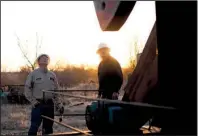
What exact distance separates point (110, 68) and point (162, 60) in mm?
3190

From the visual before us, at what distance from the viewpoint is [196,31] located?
2254 mm

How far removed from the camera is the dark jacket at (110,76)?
554 cm

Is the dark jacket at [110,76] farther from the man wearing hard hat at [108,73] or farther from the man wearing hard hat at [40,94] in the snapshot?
the man wearing hard hat at [40,94]

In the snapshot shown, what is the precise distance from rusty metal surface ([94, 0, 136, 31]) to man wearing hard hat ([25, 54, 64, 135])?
368 cm

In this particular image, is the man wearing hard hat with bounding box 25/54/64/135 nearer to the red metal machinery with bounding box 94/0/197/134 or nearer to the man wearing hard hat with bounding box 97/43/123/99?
the man wearing hard hat with bounding box 97/43/123/99

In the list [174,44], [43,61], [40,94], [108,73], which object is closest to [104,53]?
[108,73]

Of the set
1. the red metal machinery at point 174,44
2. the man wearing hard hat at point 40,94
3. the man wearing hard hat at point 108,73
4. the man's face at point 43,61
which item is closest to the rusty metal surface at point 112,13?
the red metal machinery at point 174,44

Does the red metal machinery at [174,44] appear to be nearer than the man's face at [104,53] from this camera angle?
Yes

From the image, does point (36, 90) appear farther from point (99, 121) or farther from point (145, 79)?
point (145, 79)

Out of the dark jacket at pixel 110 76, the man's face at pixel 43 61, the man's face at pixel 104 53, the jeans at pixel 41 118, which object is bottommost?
the jeans at pixel 41 118

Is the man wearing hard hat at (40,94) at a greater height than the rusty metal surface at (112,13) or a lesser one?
lesser

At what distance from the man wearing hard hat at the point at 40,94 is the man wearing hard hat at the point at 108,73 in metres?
0.92

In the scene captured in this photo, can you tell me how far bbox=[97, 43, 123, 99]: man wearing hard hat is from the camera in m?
5.54

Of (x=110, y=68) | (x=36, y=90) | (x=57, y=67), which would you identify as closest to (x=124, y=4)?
(x=110, y=68)
